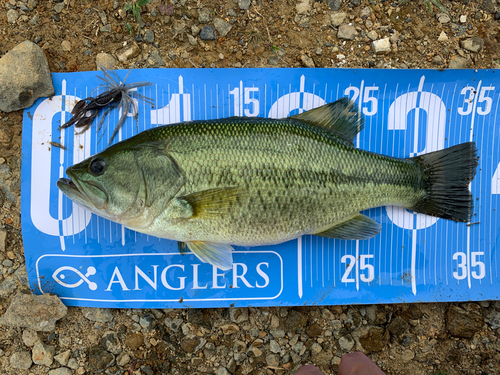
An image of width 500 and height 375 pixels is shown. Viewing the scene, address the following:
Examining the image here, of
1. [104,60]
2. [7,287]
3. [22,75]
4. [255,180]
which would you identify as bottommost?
[7,287]

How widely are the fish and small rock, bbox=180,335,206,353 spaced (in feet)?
2.54

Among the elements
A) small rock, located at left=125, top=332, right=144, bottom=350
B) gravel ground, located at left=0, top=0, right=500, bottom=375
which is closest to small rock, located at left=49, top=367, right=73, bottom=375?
gravel ground, located at left=0, top=0, right=500, bottom=375

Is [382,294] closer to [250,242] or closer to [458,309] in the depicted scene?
[458,309]

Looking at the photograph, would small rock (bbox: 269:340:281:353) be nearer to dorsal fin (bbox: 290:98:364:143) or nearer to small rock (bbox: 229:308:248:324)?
small rock (bbox: 229:308:248:324)

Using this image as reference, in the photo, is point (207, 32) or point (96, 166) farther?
point (207, 32)

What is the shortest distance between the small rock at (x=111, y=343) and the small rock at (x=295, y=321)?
1.39m

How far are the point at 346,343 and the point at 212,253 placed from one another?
136 centimetres

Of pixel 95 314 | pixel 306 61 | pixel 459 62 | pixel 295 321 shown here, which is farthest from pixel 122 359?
pixel 459 62

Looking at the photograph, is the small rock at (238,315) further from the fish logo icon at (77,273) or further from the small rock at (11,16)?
the small rock at (11,16)

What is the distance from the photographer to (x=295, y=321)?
8.41ft

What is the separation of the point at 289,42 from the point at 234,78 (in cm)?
55

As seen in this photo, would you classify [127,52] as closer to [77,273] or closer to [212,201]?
[212,201]

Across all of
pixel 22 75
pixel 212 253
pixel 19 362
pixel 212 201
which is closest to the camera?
pixel 212 201

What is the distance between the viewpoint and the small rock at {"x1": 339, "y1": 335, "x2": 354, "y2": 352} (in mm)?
2539
